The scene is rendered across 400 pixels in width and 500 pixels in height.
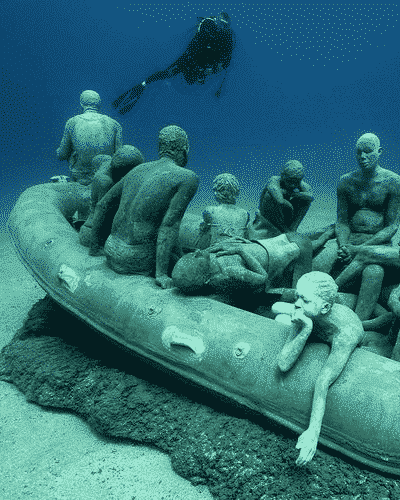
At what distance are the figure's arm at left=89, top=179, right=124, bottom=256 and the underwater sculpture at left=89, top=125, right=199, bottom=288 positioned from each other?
0.09 m

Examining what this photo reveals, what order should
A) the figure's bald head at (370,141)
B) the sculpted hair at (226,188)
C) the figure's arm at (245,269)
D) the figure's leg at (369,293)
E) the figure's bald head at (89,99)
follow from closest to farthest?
the figure's arm at (245,269)
the figure's leg at (369,293)
the figure's bald head at (370,141)
the sculpted hair at (226,188)
the figure's bald head at (89,99)

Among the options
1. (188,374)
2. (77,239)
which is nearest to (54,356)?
(77,239)

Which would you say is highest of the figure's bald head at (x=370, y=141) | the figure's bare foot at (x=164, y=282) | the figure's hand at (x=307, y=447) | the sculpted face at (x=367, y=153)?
the figure's bald head at (x=370, y=141)

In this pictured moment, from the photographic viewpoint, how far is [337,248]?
14.7ft

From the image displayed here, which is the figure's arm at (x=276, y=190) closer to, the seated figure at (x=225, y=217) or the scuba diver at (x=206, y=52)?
the seated figure at (x=225, y=217)

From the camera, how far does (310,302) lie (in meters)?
2.78

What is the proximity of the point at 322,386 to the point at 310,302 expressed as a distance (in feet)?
1.63

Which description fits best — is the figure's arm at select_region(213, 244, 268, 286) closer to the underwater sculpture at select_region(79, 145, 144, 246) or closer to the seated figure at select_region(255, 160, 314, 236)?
the seated figure at select_region(255, 160, 314, 236)

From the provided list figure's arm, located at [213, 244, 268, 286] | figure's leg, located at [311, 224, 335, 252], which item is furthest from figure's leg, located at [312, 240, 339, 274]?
figure's arm, located at [213, 244, 268, 286]

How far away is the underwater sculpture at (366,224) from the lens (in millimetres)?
3955

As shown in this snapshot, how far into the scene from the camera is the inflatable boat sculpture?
2732 mm

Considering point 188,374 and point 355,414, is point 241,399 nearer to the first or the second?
point 188,374

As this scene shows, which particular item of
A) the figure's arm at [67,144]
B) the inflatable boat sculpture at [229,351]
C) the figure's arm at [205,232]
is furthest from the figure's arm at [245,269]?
the figure's arm at [67,144]

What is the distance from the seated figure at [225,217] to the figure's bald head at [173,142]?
695mm
